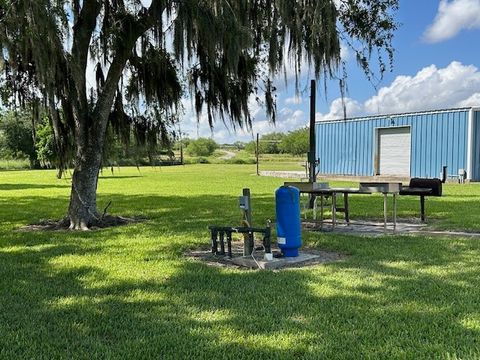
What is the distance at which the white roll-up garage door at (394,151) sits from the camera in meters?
24.1

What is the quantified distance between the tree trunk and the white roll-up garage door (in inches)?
735

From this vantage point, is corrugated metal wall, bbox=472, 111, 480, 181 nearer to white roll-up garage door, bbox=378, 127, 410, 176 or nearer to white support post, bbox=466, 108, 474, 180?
white support post, bbox=466, 108, 474, 180

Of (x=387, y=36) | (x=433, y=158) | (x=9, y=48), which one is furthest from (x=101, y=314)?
(x=433, y=158)

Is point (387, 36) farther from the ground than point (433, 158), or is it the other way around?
point (387, 36)

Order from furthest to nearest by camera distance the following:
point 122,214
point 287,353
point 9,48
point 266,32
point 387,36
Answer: point 122,214, point 387,36, point 266,32, point 9,48, point 287,353

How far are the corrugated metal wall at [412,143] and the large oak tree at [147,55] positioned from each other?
47.7ft

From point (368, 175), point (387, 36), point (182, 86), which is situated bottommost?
point (368, 175)

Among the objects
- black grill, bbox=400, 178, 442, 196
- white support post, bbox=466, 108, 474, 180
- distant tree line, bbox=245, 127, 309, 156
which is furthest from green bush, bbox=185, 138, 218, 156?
black grill, bbox=400, 178, 442, 196

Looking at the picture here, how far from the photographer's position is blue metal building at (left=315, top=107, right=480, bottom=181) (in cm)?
2133

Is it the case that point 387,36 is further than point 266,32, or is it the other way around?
point 387,36

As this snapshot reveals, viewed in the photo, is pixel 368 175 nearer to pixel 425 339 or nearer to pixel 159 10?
pixel 159 10

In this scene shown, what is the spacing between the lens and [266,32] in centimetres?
720

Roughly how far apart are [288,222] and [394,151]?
20.2 m

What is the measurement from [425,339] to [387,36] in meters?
6.70
